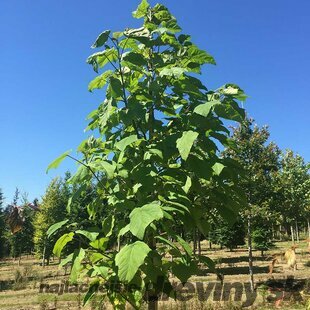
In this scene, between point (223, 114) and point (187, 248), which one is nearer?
point (187, 248)

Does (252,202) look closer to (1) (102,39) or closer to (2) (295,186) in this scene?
(2) (295,186)

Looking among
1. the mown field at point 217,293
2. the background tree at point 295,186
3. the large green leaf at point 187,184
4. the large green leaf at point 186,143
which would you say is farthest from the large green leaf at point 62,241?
the background tree at point 295,186

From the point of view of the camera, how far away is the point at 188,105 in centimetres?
233

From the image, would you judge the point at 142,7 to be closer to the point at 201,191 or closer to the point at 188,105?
the point at 188,105

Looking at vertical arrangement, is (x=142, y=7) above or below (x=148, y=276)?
above

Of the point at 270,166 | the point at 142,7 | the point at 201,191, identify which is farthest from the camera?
the point at 270,166

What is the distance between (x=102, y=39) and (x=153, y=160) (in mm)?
778

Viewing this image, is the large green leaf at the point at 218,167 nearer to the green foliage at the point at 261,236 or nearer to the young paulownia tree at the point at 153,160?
the young paulownia tree at the point at 153,160

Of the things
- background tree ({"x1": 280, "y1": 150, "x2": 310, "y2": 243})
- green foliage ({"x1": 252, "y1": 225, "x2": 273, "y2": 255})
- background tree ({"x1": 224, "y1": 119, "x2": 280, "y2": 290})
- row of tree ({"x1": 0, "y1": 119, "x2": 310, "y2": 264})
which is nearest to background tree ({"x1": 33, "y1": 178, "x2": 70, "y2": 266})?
row of tree ({"x1": 0, "y1": 119, "x2": 310, "y2": 264})

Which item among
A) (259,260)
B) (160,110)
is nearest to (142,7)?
(160,110)

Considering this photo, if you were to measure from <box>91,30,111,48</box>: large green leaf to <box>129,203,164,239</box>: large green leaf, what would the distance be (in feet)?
3.43

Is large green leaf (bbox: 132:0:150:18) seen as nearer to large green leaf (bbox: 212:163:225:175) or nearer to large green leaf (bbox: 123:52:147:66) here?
large green leaf (bbox: 123:52:147:66)

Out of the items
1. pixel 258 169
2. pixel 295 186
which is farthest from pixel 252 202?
pixel 295 186

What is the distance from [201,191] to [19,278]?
22854mm
